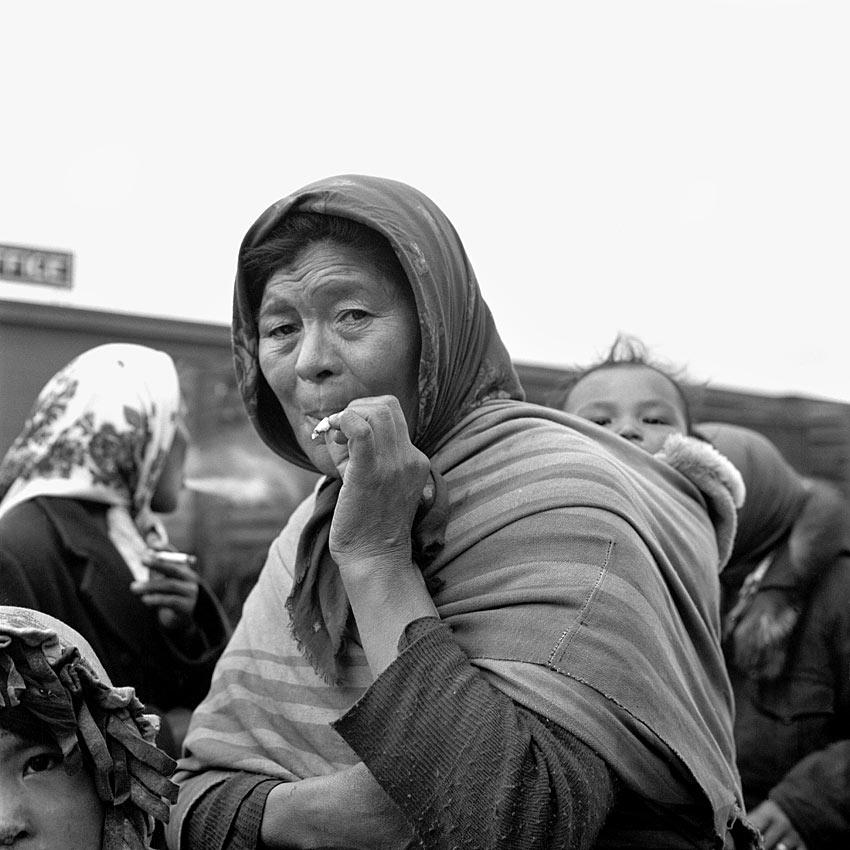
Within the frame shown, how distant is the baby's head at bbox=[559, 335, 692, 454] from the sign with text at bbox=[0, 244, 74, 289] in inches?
95.4

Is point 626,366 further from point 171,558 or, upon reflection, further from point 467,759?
point 467,759

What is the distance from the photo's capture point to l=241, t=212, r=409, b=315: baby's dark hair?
2.09 metres

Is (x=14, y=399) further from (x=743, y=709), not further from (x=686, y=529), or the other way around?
(x=686, y=529)

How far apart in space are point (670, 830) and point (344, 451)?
74 centimetres

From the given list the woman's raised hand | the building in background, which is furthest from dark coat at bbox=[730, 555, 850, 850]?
the woman's raised hand

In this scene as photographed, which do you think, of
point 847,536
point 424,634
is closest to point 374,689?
point 424,634

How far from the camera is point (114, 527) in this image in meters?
3.70

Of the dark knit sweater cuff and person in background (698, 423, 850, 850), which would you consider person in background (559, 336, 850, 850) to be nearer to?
person in background (698, 423, 850, 850)

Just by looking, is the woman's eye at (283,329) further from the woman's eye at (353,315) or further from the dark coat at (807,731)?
the dark coat at (807,731)

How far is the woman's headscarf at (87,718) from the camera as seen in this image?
1.61 m

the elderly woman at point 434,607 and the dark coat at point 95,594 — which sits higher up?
the elderly woman at point 434,607

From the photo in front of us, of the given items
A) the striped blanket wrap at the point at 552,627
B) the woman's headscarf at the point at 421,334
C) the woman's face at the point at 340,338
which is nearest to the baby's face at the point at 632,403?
the striped blanket wrap at the point at 552,627

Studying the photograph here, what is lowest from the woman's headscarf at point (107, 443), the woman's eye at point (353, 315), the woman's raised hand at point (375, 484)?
the woman's headscarf at point (107, 443)

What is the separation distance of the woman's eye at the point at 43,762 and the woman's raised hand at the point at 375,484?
1.55 feet
